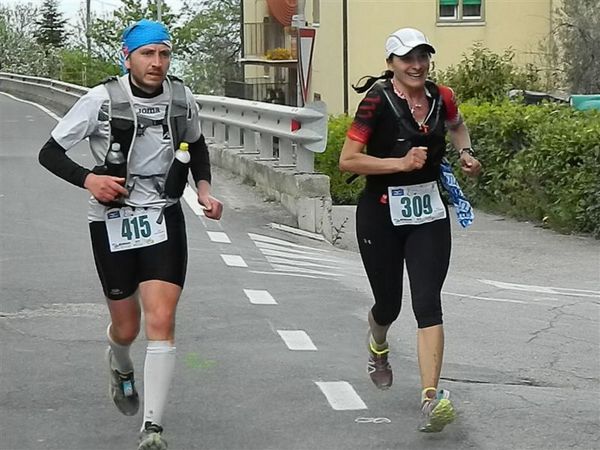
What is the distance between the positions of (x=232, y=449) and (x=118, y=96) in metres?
1.59

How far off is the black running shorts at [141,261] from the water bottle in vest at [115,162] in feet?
0.91

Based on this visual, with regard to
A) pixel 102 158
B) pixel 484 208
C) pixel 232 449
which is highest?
pixel 102 158

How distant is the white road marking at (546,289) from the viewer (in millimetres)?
10406

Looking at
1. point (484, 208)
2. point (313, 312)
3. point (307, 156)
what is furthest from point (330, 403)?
point (484, 208)

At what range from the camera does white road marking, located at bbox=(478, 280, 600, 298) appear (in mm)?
10406

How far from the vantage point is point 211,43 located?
75.9m

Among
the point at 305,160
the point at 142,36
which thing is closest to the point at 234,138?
the point at 305,160

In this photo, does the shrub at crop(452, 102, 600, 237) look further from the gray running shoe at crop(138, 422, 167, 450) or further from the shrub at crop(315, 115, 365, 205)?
the gray running shoe at crop(138, 422, 167, 450)

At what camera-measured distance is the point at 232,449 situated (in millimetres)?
5621

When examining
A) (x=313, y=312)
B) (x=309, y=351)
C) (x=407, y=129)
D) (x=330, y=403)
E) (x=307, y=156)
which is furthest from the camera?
(x=307, y=156)

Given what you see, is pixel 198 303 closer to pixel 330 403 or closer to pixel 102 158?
pixel 330 403

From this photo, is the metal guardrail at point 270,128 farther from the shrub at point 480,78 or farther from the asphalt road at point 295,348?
the shrub at point 480,78

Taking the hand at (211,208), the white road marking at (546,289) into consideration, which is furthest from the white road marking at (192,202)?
the hand at (211,208)

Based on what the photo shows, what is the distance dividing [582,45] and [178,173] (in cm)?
2570
